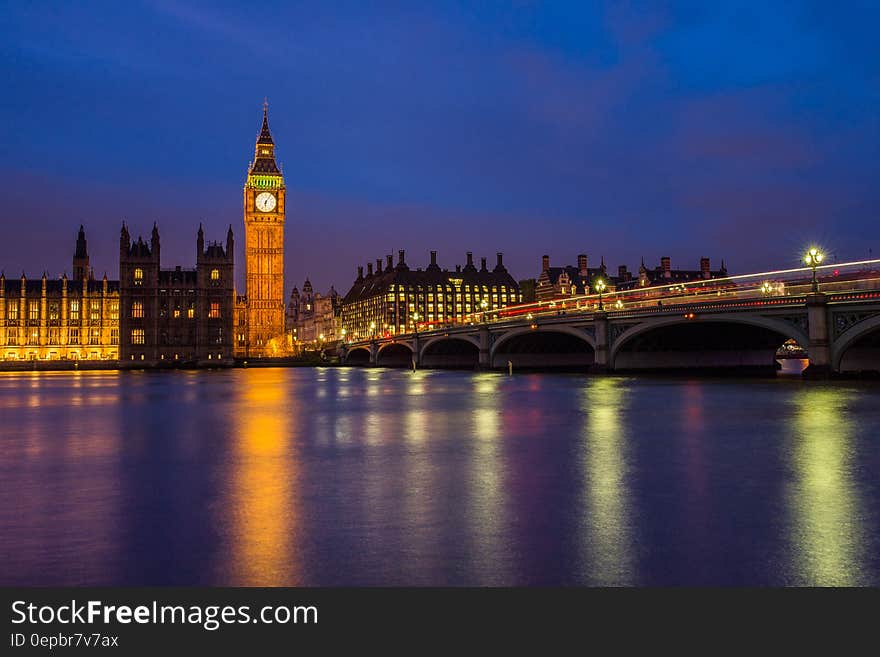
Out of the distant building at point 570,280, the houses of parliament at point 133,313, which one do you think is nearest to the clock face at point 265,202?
the houses of parliament at point 133,313

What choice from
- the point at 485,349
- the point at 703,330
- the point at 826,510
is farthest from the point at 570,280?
the point at 826,510

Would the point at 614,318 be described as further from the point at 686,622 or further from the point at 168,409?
the point at 686,622

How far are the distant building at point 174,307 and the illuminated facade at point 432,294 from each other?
1874 inches

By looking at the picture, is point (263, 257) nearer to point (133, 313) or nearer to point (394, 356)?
point (133, 313)

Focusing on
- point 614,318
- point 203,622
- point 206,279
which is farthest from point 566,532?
point 206,279

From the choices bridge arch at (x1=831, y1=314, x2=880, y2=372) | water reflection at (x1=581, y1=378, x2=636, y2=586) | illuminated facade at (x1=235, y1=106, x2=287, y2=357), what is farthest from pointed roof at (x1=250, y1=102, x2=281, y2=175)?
water reflection at (x1=581, y1=378, x2=636, y2=586)

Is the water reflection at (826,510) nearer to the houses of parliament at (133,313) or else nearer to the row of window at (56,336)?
the houses of parliament at (133,313)

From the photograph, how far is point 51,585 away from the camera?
284 inches

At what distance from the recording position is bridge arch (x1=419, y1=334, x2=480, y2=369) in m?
108

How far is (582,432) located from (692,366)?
180ft

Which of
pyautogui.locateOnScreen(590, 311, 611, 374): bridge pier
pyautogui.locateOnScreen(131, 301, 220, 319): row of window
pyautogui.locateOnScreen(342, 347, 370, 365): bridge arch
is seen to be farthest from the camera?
pyautogui.locateOnScreen(342, 347, 370, 365): bridge arch

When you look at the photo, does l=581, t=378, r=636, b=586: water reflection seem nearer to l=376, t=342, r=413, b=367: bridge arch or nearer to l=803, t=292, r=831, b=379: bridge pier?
l=803, t=292, r=831, b=379: bridge pier

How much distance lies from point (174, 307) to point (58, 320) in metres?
22.3

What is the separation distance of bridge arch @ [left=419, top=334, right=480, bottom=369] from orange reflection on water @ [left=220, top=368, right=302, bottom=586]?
85.8 meters
